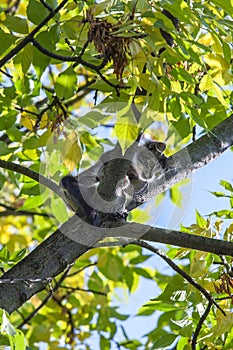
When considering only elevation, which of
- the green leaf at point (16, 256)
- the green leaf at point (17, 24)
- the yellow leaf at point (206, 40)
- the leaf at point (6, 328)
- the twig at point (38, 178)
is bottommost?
the leaf at point (6, 328)

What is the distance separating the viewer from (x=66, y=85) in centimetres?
172

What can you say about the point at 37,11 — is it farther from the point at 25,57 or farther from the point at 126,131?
the point at 126,131

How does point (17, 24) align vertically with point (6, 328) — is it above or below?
above

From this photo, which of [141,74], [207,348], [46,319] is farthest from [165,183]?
[46,319]

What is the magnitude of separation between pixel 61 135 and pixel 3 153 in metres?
0.24

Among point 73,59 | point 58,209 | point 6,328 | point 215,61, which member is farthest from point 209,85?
point 6,328

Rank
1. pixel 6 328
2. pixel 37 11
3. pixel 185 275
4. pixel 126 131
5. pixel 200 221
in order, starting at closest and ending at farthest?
pixel 6 328
pixel 126 131
pixel 37 11
pixel 185 275
pixel 200 221

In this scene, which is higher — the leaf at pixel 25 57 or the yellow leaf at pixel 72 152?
the leaf at pixel 25 57

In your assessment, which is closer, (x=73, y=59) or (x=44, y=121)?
(x=73, y=59)

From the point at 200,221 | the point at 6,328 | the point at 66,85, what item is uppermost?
the point at 66,85

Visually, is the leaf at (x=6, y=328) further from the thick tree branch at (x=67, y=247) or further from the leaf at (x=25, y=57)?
the leaf at (x=25, y=57)

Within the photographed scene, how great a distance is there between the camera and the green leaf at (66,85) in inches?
67.3

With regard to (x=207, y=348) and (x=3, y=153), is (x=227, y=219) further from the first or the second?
(x=3, y=153)

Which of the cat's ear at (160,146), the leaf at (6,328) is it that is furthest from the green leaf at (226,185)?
the leaf at (6,328)
